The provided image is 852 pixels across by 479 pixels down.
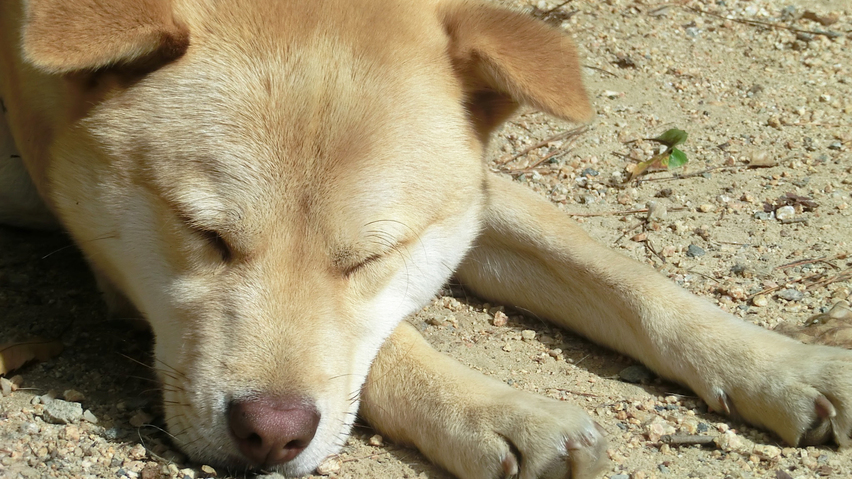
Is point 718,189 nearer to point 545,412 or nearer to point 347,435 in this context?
point 545,412

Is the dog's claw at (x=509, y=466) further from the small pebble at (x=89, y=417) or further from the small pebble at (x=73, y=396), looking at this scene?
the small pebble at (x=73, y=396)

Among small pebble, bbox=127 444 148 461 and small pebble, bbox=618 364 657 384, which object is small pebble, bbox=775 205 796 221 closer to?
small pebble, bbox=618 364 657 384

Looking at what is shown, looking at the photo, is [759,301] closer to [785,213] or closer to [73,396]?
[785,213]

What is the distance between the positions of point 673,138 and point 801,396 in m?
2.15

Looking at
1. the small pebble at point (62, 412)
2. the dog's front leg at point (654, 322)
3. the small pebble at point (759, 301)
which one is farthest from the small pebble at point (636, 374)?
the small pebble at point (62, 412)

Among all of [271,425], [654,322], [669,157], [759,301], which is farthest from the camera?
[669,157]

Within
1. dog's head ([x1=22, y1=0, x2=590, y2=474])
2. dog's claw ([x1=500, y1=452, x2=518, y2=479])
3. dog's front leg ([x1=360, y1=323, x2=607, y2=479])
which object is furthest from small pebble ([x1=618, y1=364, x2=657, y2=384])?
dog's head ([x1=22, y1=0, x2=590, y2=474])

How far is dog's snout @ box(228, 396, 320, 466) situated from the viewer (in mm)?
2336

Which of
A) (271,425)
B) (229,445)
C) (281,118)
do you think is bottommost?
(229,445)

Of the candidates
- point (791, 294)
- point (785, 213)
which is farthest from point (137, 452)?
point (785, 213)

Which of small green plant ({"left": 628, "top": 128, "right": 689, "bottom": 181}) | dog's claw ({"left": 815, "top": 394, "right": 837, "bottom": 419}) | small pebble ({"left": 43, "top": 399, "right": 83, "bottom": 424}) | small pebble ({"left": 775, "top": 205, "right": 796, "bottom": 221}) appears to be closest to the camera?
small pebble ({"left": 43, "top": 399, "right": 83, "bottom": 424})

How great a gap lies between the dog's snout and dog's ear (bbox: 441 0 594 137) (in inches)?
47.8

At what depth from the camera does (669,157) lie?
4.62m

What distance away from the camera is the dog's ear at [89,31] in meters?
2.32
